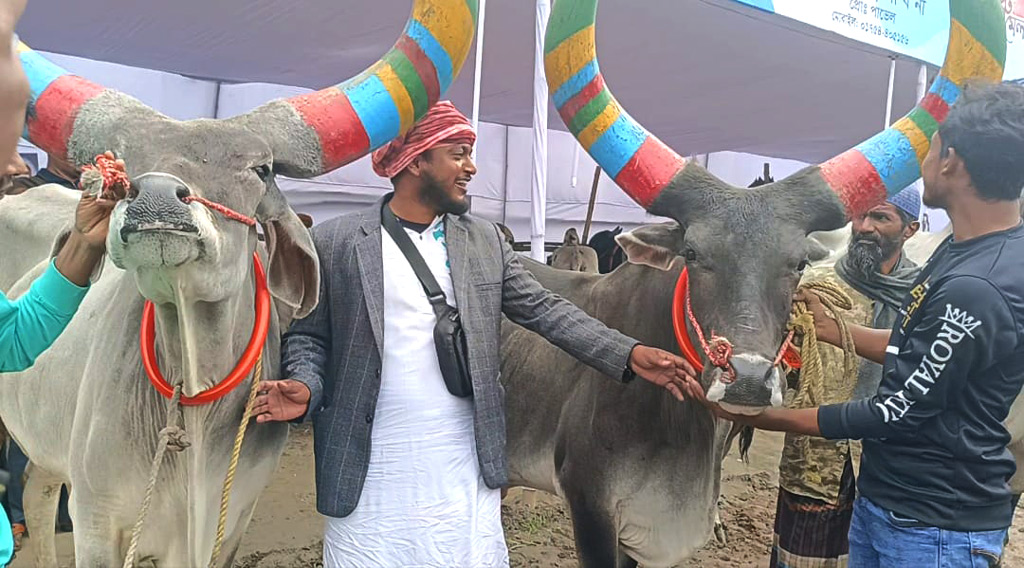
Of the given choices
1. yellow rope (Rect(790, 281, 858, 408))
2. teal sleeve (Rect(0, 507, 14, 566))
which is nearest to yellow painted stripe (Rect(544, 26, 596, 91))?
yellow rope (Rect(790, 281, 858, 408))

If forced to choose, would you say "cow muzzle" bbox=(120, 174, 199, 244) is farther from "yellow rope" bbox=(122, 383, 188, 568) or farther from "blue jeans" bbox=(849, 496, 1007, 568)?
"blue jeans" bbox=(849, 496, 1007, 568)

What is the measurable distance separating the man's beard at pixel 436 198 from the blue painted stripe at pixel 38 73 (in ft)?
3.65

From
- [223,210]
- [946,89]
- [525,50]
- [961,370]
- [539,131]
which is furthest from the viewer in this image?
[525,50]

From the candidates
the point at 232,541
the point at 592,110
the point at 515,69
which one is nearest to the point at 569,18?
the point at 592,110

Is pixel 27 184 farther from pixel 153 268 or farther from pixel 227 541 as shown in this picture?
pixel 153 268

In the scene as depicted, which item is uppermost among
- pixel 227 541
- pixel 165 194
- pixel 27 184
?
pixel 165 194

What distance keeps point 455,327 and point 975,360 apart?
1431mm

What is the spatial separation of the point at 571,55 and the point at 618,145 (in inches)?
15.5

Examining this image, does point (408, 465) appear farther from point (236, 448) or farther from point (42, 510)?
point (42, 510)

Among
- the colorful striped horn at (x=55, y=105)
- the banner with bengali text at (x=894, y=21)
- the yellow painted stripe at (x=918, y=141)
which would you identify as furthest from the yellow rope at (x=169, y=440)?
the banner with bengali text at (x=894, y=21)

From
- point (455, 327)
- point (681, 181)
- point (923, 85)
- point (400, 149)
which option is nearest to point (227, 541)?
point (455, 327)

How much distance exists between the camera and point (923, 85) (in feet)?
22.5

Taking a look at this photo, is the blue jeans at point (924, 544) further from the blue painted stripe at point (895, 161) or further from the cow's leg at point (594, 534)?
the blue painted stripe at point (895, 161)

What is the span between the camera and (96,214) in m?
1.65
